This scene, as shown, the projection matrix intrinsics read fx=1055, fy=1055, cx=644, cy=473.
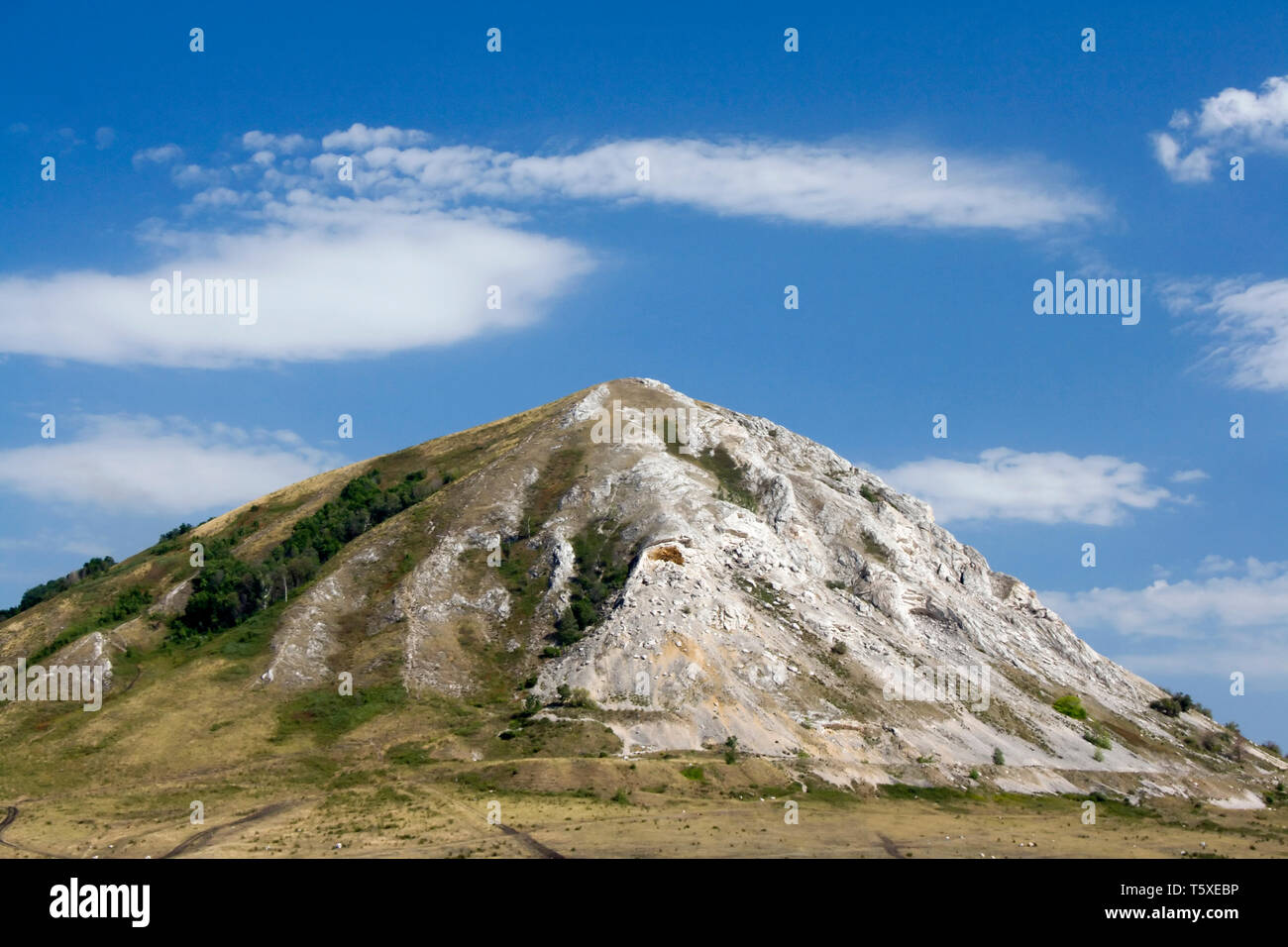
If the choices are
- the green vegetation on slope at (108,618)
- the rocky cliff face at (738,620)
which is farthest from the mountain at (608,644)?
the green vegetation on slope at (108,618)

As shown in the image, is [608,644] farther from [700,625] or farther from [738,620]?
[738,620]

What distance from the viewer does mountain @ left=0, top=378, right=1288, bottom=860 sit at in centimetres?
9300

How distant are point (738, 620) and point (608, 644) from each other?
13.5 metres

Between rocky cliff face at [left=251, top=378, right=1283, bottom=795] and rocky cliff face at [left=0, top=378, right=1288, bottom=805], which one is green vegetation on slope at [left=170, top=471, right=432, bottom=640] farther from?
rocky cliff face at [left=251, top=378, right=1283, bottom=795]

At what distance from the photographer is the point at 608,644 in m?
101

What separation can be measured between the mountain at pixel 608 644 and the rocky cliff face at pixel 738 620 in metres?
0.33

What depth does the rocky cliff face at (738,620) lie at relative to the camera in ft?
317

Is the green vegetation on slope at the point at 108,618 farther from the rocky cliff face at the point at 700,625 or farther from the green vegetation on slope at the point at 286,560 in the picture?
the green vegetation on slope at the point at 286,560

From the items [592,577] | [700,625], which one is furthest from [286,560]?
[700,625]

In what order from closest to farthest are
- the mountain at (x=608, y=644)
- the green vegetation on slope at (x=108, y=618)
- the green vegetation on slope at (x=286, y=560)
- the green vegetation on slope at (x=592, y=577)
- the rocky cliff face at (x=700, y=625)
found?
1. the mountain at (x=608, y=644)
2. the rocky cliff face at (x=700, y=625)
3. the green vegetation on slope at (x=592, y=577)
4. the green vegetation on slope at (x=108, y=618)
5. the green vegetation on slope at (x=286, y=560)
